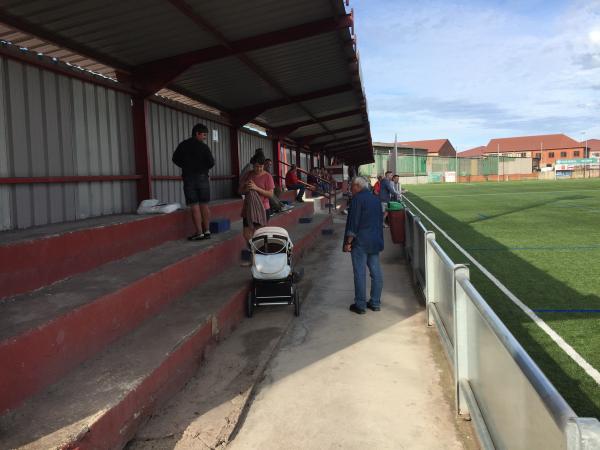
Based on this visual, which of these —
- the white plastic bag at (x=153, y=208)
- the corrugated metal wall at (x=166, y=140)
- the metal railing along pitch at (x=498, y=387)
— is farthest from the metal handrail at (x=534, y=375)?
the corrugated metal wall at (x=166, y=140)

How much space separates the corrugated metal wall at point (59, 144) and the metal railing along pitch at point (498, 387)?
15.9ft

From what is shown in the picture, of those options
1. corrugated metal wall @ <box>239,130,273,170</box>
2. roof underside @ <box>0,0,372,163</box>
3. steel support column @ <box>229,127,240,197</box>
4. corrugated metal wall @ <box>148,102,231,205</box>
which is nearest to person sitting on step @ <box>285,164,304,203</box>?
corrugated metal wall @ <box>239,130,273,170</box>

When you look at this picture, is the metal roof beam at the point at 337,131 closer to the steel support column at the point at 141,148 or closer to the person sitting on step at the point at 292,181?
the person sitting on step at the point at 292,181

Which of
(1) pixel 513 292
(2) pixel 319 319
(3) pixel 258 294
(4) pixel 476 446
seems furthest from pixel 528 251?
(4) pixel 476 446

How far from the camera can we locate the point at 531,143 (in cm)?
11488

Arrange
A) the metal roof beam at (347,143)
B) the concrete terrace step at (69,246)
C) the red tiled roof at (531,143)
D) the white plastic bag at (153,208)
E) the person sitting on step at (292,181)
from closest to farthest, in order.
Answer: the concrete terrace step at (69,246), the white plastic bag at (153,208), the person sitting on step at (292,181), the metal roof beam at (347,143), the red tiled roof at (531,143)

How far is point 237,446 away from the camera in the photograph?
338 centimetres

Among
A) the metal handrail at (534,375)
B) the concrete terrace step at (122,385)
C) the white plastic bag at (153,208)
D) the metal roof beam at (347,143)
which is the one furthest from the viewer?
the metal roof beam at (347,143)

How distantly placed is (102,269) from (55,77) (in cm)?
275

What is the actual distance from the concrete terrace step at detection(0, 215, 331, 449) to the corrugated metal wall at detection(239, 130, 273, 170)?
9.53 meters

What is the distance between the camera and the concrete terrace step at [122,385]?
116 inches

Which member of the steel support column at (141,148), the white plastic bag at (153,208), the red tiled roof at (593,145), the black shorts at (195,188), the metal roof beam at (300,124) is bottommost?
the white plastic bag at (153,208)

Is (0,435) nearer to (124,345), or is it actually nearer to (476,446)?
(124,345)

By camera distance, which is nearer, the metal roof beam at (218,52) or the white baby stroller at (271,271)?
the white baby stroller at (271,271)
